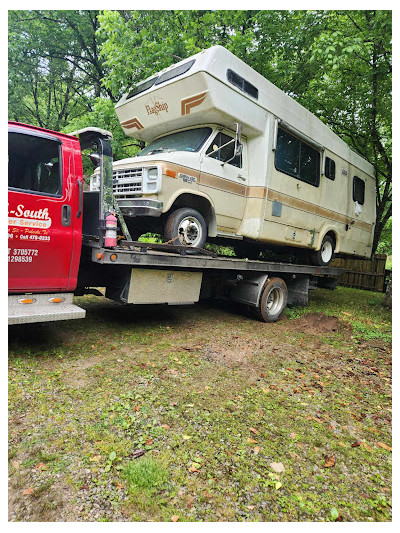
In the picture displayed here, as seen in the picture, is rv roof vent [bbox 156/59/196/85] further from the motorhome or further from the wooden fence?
the wooden fence

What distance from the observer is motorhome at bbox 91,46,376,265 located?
17.4 feet

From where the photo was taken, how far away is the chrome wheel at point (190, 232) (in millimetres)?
5383

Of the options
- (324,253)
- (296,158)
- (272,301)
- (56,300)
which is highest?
(296,158)

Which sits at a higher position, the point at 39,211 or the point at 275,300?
the point at 39,211

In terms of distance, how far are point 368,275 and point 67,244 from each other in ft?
44.6

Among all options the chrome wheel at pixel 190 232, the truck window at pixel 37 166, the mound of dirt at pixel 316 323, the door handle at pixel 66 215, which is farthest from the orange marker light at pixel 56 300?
the mound of dirt at pixel 316 323

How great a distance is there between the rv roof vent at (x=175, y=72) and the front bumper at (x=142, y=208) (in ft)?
8.04

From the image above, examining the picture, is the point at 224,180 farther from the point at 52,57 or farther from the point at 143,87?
the point at 52,57

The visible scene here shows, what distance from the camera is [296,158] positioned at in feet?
23.6

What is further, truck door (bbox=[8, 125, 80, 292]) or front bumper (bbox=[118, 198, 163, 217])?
front bumper (bbox=[118, 198, 163, 217])

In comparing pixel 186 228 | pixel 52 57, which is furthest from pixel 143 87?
pixel 52 57

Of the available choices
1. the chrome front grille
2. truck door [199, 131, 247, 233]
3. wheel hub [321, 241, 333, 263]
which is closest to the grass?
the chrome front grille

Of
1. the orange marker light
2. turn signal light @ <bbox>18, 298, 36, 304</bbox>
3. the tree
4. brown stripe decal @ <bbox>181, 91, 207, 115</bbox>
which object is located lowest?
the orange marker light

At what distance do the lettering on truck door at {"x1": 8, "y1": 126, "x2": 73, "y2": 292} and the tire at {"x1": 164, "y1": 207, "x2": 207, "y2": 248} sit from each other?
167 cm
